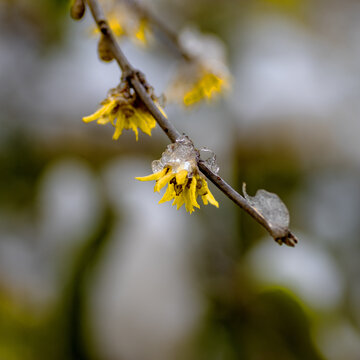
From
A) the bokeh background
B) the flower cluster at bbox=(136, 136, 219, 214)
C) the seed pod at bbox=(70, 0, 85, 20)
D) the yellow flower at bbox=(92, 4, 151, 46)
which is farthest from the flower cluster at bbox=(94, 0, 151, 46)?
the bokeh background

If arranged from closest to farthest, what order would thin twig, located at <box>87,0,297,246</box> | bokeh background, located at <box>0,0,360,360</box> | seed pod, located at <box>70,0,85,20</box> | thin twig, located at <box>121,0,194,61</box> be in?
thin twig, located at <box>87,0,297,246</box>, seed pod, located at <box>70,0,85,20</box>, thin twig, located at <box>121,0,194,61</box>, bokeh background, located at <box>0,0,360,360</box>

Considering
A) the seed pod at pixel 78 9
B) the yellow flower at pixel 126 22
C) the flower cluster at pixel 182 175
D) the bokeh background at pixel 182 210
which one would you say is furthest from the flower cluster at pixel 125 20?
the bokeh background at pixel 182 210

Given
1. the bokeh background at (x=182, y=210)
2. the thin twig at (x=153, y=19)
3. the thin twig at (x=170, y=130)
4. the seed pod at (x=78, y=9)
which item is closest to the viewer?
the thin twig at (x=170, y=130)

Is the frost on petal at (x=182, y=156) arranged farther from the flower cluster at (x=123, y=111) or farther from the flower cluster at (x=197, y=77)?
the flower cluster at (x=197, y=77)

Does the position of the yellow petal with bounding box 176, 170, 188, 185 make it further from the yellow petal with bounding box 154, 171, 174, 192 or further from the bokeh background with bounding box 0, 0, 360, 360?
the bokeh background with bounding box 0, 0, 360, 360

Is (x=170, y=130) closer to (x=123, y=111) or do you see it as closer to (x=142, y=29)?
(x=123, y=111)

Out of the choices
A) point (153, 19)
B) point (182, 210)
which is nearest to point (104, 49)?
point (153, 19)

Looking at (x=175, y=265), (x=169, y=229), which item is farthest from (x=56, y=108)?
(x=175, y=265)
